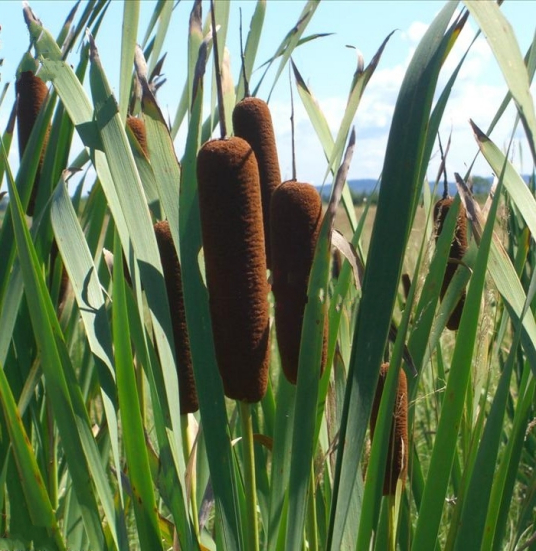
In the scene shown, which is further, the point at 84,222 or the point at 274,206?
the point at 84,222

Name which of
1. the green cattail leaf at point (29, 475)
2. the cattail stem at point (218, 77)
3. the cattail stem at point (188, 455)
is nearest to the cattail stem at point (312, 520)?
the cattail stem at point (188, 455)

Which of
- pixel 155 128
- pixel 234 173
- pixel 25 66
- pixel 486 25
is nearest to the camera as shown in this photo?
pixel 486 25

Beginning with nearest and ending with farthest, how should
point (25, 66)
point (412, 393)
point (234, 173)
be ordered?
point (234, 173)
point (412, 393)
point (25, 66)

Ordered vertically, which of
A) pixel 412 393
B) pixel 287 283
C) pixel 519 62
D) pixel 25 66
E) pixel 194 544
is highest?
pixel 25 66

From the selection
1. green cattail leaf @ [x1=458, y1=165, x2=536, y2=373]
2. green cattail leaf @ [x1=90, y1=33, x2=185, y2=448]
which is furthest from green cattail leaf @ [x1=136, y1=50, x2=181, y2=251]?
green cattail leaf @ [x1=458, y1=165, x2=536, y2=373]

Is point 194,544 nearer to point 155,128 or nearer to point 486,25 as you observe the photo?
point 155,128

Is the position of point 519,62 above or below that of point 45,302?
above

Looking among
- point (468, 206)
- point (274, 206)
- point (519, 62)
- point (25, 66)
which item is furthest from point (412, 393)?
point (25, 66)

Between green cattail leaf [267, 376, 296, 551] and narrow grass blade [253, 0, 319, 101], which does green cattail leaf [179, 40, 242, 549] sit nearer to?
green cattail leaf [267, 376, 296, 551]
